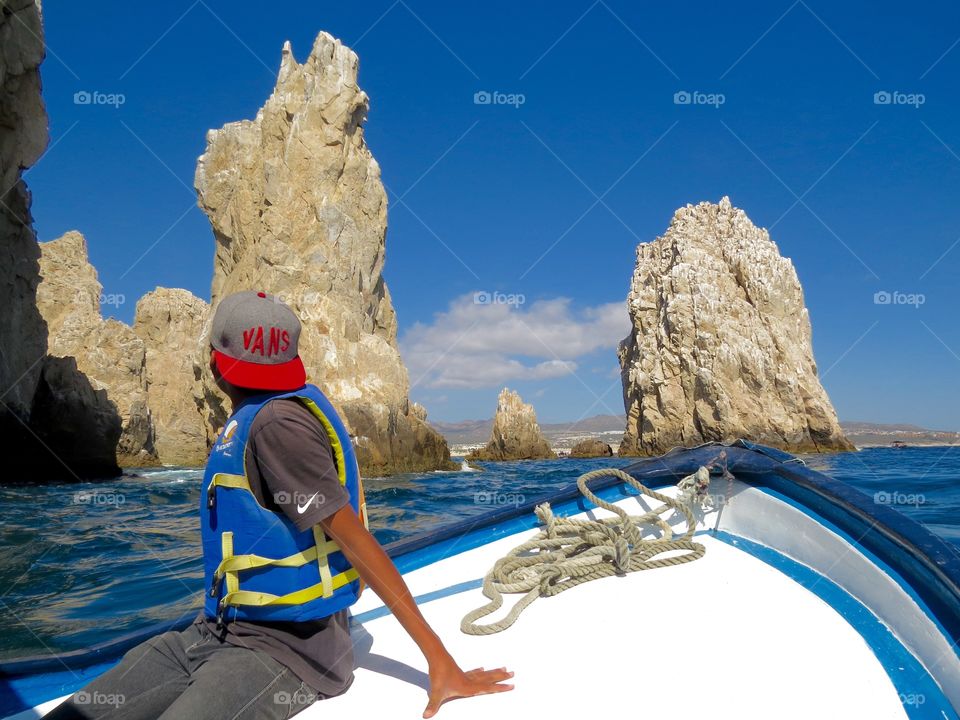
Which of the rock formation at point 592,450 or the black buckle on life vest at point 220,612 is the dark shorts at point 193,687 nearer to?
the black buckle on life vest at point 220,612

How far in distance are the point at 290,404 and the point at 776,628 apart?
59.7 inches

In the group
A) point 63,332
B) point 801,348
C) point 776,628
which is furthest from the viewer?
point 801,348

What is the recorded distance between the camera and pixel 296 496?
1372mm

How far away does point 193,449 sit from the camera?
183 feet

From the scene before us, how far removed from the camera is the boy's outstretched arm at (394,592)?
1.42 m

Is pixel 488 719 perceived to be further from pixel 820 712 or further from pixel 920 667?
pixel 920 667

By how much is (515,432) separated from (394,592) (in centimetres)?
3839

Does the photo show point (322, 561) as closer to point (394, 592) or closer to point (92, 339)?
point (394, 592)

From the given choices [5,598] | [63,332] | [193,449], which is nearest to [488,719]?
[5,598]

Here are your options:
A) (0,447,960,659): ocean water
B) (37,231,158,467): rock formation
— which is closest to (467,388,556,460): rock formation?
(37,231,158,467): rock formation

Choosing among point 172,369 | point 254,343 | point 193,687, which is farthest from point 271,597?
point 172,369

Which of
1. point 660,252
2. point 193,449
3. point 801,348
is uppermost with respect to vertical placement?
point 660,252

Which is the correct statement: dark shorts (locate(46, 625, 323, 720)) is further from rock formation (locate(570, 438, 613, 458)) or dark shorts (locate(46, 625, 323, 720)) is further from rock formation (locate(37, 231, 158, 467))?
rock formation (locate(570, 438, 613, 458))

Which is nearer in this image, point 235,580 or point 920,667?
point 235,580
